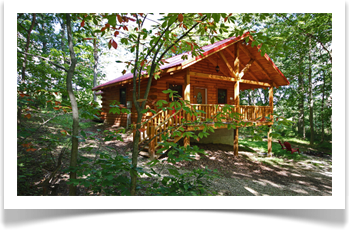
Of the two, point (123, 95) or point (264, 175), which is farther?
point (123, 95)

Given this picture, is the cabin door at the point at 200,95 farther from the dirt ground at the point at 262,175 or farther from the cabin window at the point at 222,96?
the dirt ground at the point at 262,175

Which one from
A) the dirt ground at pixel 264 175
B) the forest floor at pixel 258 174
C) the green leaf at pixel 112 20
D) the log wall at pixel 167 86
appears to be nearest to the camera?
the green leaf at pixel 112 20

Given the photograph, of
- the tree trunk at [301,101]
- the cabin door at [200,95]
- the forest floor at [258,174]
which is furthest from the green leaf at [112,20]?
the tree trunk at [301,101]

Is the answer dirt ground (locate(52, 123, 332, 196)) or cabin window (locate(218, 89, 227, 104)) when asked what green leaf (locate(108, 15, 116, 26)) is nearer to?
dirt ground (locate(52, 123, 332, 196))

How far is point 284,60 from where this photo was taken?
50.0 ft

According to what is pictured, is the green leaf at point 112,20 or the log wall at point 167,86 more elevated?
the log wall at point 167,86

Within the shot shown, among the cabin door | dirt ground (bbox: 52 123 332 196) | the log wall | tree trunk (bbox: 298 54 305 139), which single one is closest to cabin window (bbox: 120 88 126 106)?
the log wall

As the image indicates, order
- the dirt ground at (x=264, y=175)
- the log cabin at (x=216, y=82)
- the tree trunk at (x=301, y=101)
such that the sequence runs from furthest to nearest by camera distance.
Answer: the tree trunk at (x=301, y=101), the log cabin at (x=216, y=82), the dirt ground at (x=264, y=175)

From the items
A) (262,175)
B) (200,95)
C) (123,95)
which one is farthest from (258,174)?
(123,95)

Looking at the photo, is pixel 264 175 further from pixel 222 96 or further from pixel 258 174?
pixel 222 96

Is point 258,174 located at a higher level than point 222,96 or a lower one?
lower

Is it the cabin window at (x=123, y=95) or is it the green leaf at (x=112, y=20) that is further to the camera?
the cabin window at (x=123, y=95)
